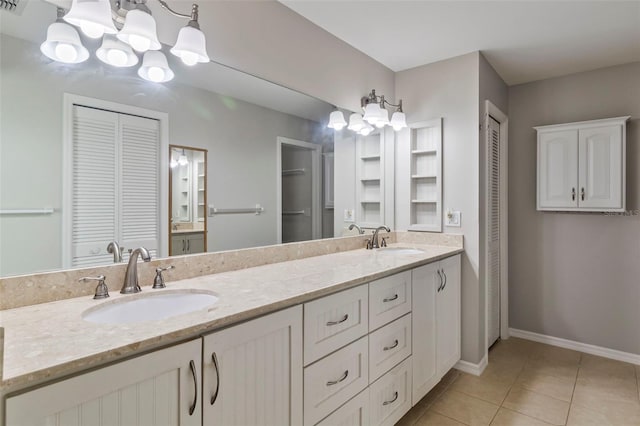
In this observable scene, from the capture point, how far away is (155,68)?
4.68ft

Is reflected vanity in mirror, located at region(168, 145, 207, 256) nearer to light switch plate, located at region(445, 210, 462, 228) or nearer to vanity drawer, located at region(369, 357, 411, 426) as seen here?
vanity drawer, located at region(369, 357, 411, 426)

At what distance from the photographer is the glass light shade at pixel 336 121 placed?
93.8 inches

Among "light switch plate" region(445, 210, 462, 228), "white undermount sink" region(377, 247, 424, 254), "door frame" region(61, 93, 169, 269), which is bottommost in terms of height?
"white undermount sink" region(377, 247, 424, 254)

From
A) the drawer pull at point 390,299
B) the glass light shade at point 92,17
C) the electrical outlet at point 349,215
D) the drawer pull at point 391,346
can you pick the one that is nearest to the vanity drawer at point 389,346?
the drawer pull at point 391,346

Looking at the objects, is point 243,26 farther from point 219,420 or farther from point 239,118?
point 219,420

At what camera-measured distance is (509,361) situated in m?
2.74

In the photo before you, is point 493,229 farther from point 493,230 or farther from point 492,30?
point 492,30

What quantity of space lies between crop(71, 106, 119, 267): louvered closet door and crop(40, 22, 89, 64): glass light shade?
0.56ft

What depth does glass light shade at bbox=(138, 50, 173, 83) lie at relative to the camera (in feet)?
4.58

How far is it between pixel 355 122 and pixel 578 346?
8.88ft

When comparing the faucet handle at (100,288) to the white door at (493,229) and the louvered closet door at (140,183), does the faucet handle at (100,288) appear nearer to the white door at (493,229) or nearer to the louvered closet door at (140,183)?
the louvered closet door at (140,183)

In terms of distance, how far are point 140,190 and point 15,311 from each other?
57 centimetres

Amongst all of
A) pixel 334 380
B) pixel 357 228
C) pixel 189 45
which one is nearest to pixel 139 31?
pixel 189 45

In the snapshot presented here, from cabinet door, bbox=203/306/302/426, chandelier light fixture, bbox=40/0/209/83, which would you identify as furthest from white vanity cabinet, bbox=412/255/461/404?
chandelier light fixture, bbox=40/0/209/83
